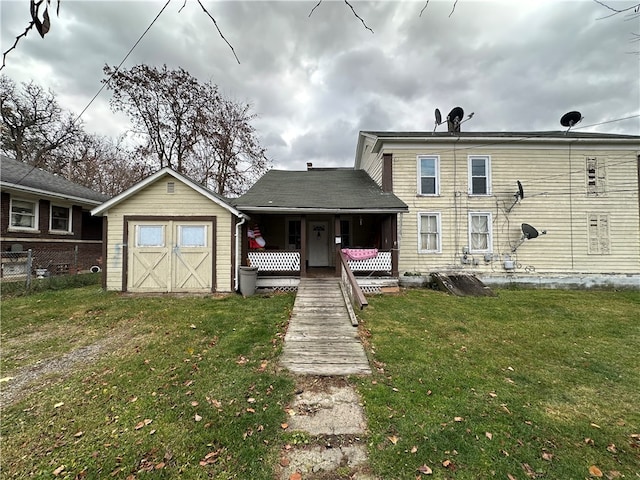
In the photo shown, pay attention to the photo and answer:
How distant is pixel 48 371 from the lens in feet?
13.3

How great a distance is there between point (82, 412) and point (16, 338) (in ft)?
12.7

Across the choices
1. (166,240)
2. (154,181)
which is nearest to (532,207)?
(166,240)

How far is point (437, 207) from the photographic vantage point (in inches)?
443

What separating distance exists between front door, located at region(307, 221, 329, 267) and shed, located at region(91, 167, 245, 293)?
4.47m

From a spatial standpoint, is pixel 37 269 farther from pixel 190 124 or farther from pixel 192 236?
pixel 190 124

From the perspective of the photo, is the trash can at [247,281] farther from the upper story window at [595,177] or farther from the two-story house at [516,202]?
the upper story window at [595,177]

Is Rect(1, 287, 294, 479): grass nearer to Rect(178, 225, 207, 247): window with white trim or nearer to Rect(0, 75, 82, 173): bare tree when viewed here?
Rect(178, 225, 207, 247): window with white trim

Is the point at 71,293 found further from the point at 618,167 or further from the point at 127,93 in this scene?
the point at 618,167

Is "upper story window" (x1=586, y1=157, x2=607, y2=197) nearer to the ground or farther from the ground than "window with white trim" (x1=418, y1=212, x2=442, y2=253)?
farther from the ground

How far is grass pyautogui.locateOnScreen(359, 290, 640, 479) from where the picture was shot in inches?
96.3

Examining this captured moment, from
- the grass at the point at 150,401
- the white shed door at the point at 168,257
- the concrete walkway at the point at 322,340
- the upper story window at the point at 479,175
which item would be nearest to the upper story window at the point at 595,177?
the upper story window at the point at 479,175

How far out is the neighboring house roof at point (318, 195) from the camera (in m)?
9.47

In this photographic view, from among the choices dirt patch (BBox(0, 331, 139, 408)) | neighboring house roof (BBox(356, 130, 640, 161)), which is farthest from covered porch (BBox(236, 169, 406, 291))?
dirt patch (BBox(0, 331, 139, 408))

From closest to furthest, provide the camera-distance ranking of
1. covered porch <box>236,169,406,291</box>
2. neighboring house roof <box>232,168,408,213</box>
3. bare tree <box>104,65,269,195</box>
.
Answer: neighboring house roof <box>232,168,408,213</box>, covered porch <box>236,169,406,291</box>, bare tree <box>104,65,269,195</box>
